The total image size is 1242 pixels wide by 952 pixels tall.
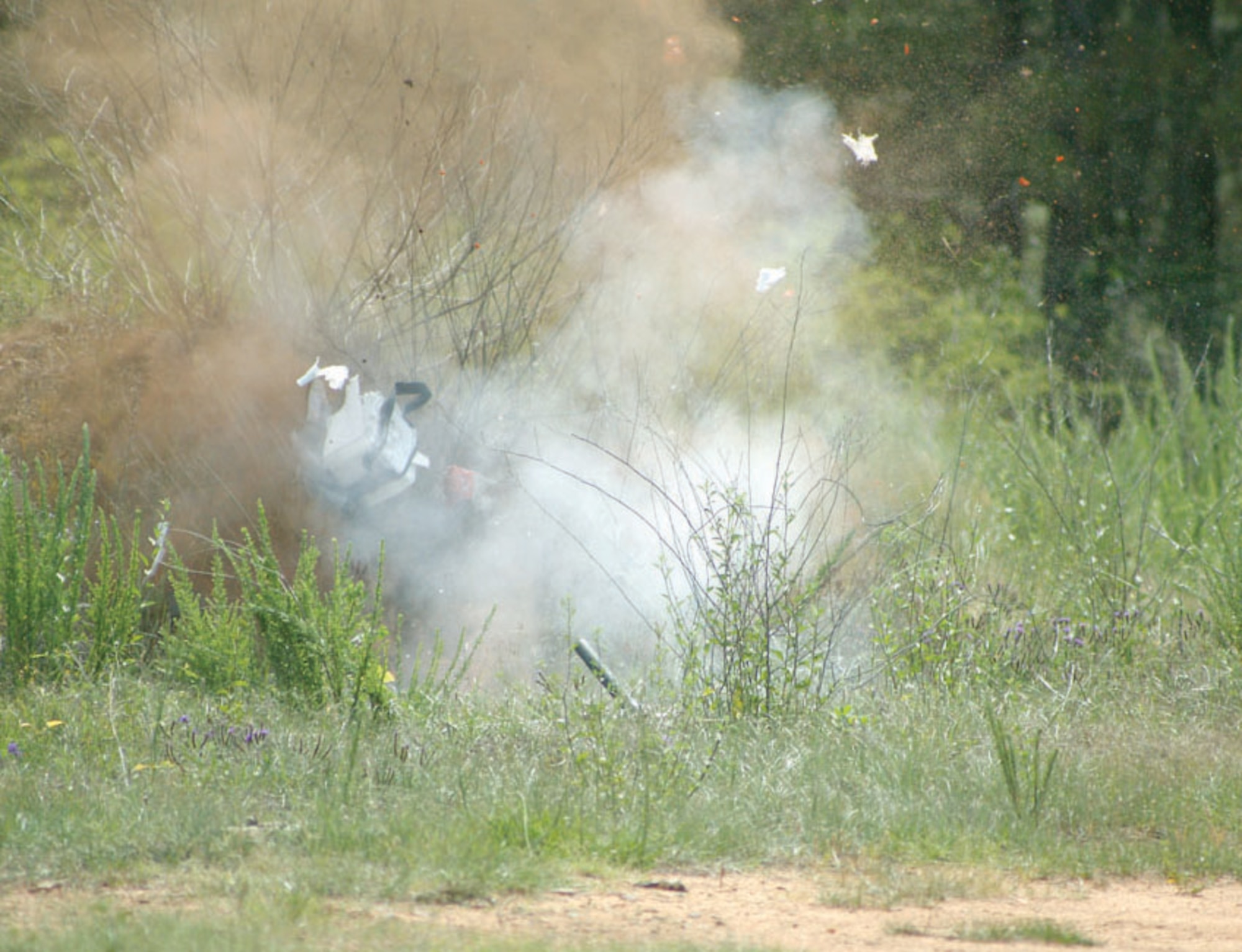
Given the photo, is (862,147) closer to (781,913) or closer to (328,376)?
(328,376)

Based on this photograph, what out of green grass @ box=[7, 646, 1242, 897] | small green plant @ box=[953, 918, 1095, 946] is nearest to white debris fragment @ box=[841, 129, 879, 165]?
green grass @ box=[7, 646, 1242, 897]

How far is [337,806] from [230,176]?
3.61 metres

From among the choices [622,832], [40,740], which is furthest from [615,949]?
[40,740]

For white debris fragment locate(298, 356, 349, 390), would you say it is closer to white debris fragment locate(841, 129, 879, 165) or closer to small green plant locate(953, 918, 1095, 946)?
white debris fragment locate(841, 129, 879, 165)

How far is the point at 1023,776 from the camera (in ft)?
14.0

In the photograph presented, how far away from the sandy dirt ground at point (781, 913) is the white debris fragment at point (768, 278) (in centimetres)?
372

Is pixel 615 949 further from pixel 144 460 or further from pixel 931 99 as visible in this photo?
pixel 931 99

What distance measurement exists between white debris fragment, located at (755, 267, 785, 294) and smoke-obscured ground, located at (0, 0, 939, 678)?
8.6 inches

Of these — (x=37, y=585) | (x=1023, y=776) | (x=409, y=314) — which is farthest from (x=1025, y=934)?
(x=409, y=314)

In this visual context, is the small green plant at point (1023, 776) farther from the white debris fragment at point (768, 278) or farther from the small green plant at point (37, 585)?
the small green plant at point (37, 585)

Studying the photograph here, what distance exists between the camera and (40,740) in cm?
455

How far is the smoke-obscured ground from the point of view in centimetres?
641

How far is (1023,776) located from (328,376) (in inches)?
134

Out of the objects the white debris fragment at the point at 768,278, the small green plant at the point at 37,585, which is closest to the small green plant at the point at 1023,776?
the white debris fragment at the point at 768,278
